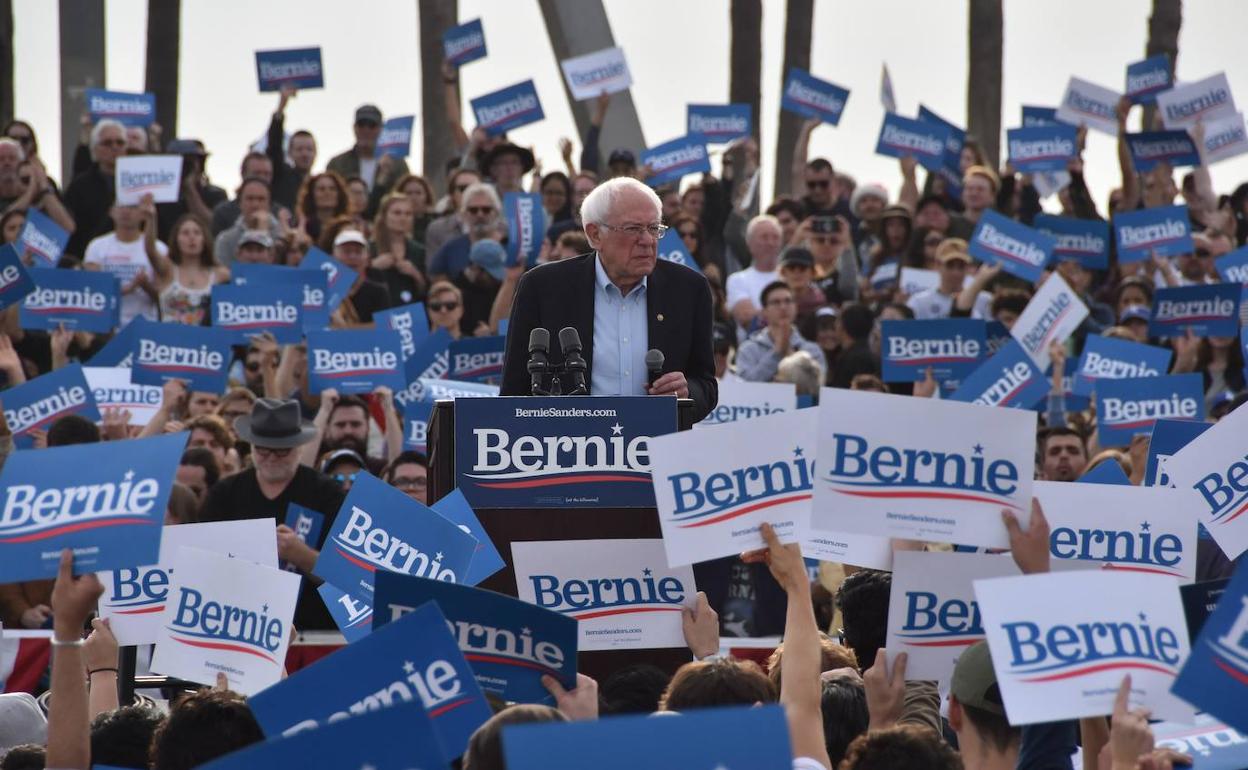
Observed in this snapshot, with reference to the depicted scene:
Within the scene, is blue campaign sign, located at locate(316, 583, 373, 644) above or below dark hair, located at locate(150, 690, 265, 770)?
below

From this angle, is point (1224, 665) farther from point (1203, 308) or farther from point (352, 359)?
point (1203, 308)

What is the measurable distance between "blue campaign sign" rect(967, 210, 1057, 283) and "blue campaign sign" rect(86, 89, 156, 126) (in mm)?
7503

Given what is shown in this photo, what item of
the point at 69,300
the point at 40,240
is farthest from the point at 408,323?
the point at 40,240

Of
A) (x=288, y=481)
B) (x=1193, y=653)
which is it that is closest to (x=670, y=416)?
(x=1193, y=653)

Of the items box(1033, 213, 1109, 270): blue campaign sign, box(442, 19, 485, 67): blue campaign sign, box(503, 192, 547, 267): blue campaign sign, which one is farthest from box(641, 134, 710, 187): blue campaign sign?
box(1033, 213, 1109, 270): blue campaign sign

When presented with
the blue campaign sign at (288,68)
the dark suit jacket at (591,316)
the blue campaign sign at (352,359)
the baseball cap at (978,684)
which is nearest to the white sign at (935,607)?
the baseball cap at (978,684)

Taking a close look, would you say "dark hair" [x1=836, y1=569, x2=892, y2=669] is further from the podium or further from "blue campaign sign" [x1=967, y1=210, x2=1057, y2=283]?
"blue campaign sign" [x1=967, y1=210, x2=1057, y2=283]

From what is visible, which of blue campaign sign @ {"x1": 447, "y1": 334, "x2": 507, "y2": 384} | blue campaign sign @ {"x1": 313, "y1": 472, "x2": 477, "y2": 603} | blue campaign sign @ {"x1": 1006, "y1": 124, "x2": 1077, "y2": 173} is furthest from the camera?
blue campaign sign @ {"x1": 1006, "y1": 124, "x2": 1077, "y2": 173}

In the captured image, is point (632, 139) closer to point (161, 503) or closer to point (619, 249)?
point (619, 249)

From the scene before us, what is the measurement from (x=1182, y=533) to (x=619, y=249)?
2.06 metres

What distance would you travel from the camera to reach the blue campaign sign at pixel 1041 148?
16.8 metres

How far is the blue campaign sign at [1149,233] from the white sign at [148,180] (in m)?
7.10

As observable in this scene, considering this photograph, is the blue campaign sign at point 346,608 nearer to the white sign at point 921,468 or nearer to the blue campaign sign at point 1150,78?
the white sign at point 921,468

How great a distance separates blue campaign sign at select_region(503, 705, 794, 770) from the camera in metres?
2.97
